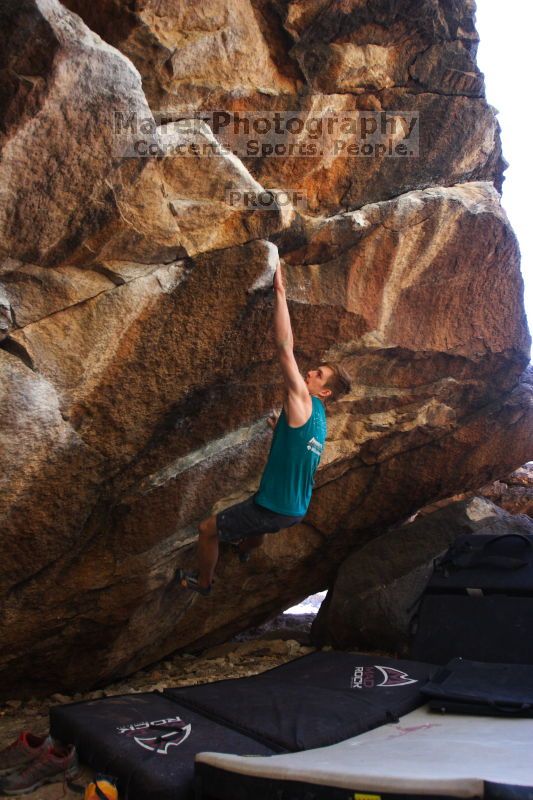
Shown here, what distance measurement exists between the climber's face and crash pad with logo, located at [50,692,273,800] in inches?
82.5

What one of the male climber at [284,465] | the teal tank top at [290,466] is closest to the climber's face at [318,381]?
the male climber at [284,465]

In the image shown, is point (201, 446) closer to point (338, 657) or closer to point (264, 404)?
point (264, 404)

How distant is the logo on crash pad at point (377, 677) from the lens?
Result: 14.5 feet

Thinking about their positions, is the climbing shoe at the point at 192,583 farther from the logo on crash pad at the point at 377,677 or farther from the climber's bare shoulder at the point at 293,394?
the climber's bare shoulder at the point at 293,394

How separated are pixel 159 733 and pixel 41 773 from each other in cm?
60

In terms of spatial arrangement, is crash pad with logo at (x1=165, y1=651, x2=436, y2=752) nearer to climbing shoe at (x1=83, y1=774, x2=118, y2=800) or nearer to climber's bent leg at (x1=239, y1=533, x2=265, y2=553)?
climbing shoe at (x1=83, y1=774, x2=118, y2=800)

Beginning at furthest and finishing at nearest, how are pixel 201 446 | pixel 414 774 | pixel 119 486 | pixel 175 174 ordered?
pixel 201 446, pixel 119 486, pixel 175 174, pixel 414 774

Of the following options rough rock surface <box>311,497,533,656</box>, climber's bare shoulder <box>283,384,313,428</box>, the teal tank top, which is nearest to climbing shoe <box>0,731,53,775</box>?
the teal tank top

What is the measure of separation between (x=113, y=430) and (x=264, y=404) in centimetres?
120

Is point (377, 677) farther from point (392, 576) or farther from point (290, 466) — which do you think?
point (392, 576)

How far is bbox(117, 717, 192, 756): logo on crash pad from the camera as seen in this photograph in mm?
3525

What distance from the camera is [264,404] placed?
17.0 ft

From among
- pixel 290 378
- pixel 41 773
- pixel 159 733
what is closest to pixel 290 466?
pixel 290 378

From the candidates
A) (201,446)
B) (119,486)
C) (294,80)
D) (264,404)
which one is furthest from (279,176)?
(119,486)
